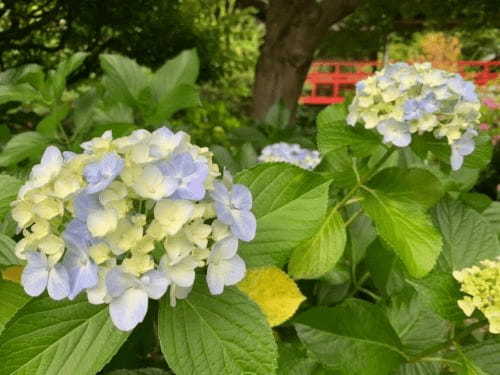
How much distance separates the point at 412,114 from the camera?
1147 millimetres

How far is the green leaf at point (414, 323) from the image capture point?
3.19ft

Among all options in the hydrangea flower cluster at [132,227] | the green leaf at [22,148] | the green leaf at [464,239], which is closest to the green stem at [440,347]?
the green leaf at [464,239]

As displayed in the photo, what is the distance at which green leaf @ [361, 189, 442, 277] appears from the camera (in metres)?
0.90

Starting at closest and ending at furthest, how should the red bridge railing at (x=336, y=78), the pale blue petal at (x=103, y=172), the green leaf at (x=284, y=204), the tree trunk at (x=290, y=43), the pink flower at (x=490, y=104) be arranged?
1. the pale blue petal at (x=103, y=172)
2. the green leaf at (x=284, y=204)
3. the tree trunk at (x=290, y=43)
4. the pink flower at (x=490, y=104)
5. the red bridge railing at (x=336, y=78)

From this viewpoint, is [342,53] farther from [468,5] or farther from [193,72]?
[193,72]

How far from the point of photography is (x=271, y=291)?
2.72ft

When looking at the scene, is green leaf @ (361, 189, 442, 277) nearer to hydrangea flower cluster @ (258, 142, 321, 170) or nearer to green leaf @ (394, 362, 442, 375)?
green leaf @ (394, 362, 442, 375)

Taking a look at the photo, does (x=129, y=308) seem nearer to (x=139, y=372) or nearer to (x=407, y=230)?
(x=139, y=372)

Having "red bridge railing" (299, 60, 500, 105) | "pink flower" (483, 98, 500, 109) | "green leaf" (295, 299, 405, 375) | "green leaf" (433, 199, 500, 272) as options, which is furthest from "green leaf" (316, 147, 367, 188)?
"red bridge railing" (299, 60, 500, 105)

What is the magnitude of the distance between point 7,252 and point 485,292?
0.57 meters

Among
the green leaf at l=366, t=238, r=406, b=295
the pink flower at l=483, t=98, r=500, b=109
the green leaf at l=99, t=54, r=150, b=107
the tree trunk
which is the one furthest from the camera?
the pink flower at l=483, t=98, r=500, b=109

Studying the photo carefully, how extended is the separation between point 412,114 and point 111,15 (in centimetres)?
341

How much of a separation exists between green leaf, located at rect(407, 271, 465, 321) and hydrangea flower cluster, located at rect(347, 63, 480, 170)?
1.19ft

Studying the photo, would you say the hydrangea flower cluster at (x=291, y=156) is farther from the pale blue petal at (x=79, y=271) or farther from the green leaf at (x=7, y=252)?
the pale blue petal at (x=79, y=271)
